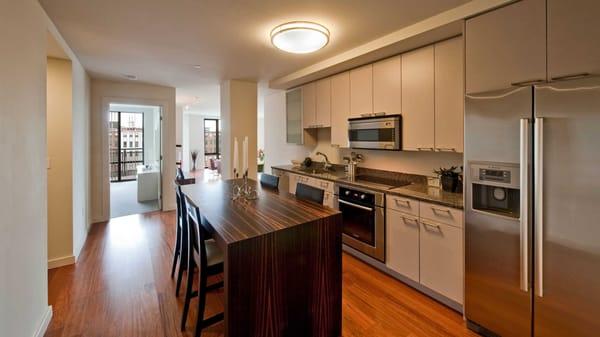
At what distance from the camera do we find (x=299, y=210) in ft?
6.43

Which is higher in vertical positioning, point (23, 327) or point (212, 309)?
point (23, 327)

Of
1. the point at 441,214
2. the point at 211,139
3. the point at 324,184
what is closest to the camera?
the point at 441,214

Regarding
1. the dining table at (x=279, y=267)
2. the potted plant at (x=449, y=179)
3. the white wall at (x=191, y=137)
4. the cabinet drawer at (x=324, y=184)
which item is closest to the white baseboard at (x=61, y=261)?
the dining table at (x=279, y=267)

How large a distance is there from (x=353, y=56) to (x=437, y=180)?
5.37 ft

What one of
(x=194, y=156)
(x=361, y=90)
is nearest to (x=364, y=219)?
(x=361, y=90)

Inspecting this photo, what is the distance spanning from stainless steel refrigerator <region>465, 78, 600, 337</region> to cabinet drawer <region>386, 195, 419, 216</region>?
1.54ft

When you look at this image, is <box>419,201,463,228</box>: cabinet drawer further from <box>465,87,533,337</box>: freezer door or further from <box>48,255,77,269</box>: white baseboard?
<box>48,255,77,269</box>: white baseboard

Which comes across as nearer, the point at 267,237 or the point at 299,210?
the point at 267,237

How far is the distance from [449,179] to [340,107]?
5.49 feet

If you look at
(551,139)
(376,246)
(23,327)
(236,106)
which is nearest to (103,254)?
(23,327)

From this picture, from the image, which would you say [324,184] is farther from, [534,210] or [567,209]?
[567,209]

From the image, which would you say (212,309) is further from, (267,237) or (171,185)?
(171,185)

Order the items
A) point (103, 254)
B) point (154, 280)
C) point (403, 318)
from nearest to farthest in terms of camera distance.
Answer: point (403, 318) < point (154, 280) < point (103, 254)

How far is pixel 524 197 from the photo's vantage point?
5.45 feet
